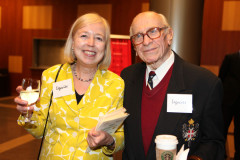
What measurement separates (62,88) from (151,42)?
736 millimetres

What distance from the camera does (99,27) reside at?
1.94m

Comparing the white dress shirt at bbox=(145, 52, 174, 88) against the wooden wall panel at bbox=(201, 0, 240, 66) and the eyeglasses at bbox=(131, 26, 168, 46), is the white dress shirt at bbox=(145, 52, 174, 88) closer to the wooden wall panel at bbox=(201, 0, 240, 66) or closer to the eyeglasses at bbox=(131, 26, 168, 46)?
the eyeglasses at bbox=(131, 26, 168, 46)

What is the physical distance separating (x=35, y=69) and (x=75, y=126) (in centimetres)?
860

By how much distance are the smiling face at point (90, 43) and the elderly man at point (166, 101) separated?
10.0 inches

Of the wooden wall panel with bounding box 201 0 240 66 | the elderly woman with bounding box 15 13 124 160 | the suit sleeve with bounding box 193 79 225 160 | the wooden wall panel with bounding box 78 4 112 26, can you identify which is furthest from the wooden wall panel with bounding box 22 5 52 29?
the suit sleeve with bounding box 193 79 225 160

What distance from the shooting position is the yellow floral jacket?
1813 millimetres

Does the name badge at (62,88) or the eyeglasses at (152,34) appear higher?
the eyeglasses at (152,34)

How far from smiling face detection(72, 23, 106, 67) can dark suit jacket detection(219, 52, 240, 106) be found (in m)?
2.55

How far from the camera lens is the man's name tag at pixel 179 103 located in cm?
171

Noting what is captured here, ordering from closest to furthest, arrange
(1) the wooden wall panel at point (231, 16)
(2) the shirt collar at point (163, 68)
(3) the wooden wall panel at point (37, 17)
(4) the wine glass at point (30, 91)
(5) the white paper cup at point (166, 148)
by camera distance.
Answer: (5) the white paper cup at point (166, 148) → (4) the wine glass at point (30, 91) → (2) the shirt collar at point (163, 68) → (1) the wooden wall panel at point (231, 16) → (3) the wooden wall panel at point (37, 17)

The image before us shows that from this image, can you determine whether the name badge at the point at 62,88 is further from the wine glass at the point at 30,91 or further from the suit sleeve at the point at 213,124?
the suit sleeve at the point at 213,124

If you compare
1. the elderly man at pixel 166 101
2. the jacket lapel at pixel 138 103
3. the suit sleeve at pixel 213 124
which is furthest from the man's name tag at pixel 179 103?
the jacket lapel at pixel 138 103

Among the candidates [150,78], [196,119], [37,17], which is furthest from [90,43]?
[37,17]

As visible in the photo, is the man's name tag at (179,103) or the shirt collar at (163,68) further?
the shirt collar at (163,68)
